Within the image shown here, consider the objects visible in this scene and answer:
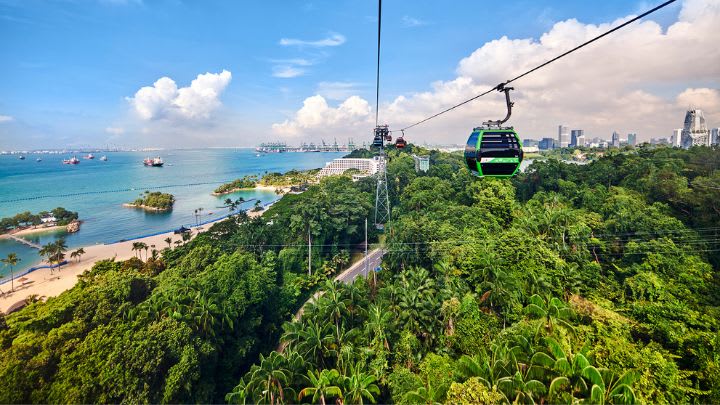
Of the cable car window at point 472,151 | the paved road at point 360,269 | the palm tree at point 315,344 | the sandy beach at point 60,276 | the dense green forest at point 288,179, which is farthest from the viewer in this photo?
the dense green forest at point 288,179

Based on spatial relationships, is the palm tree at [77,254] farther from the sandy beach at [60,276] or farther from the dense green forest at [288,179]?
the dense green forest at [288,179]

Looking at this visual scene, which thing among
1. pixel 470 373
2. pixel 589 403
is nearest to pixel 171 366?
pixel 470 373

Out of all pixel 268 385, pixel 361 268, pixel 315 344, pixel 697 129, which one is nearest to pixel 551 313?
pixel 315 344

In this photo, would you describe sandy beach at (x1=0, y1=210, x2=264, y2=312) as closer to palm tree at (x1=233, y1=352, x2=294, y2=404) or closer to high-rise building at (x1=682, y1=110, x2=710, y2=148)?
palm tree at (x1=233, y1=352, x2=294, y2=404)

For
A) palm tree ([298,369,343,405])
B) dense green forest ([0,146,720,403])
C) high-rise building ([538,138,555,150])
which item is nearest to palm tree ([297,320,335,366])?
dense green forest ([0,146,720,403])

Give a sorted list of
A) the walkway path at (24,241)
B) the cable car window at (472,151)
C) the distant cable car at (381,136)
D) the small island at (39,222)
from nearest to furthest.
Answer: the cable car window at (472,151) < the distant cable car at (381,136) < the walkway path at (24,241) < the small island at (39,222)

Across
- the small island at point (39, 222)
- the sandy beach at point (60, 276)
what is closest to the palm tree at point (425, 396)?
the sandy beach at point (60, 276)

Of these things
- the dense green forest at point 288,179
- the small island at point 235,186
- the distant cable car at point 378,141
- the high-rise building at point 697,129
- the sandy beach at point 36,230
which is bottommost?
the sandy beach at point 36,230
